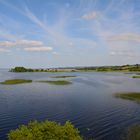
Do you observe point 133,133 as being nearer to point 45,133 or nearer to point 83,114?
point 83,114

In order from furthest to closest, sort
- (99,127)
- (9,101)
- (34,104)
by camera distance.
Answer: (9,101) < (34,104) < (99,127)

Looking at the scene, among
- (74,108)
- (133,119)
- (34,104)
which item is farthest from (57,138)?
(34,104)

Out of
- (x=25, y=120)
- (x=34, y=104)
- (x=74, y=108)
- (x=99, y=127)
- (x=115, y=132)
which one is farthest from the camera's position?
(x=34, y=104)

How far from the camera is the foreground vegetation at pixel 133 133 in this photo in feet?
107

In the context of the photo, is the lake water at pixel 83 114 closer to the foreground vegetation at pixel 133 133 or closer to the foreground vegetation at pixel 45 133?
the foreground vegetation at pixel 133 133

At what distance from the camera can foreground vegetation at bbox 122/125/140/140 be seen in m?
32.7

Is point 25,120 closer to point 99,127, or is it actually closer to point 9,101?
point 99,127

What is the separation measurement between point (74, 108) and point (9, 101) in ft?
60.2

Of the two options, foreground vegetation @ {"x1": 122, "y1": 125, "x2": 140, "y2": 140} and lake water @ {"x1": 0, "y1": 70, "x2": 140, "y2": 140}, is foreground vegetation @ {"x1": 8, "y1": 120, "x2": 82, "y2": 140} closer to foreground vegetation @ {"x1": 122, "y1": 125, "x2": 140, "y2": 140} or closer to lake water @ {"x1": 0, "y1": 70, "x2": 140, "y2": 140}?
lake water @ {"x1": 0, "y1": 70, "x2": 140, "y2": 140}

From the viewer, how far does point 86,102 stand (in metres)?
57.6

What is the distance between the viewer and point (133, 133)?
34.6 metres

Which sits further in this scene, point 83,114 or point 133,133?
point 83,114

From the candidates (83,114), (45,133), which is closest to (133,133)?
(83,114)

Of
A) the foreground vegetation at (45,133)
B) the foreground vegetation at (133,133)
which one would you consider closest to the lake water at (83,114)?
the foreground vegetation at (133,133)
